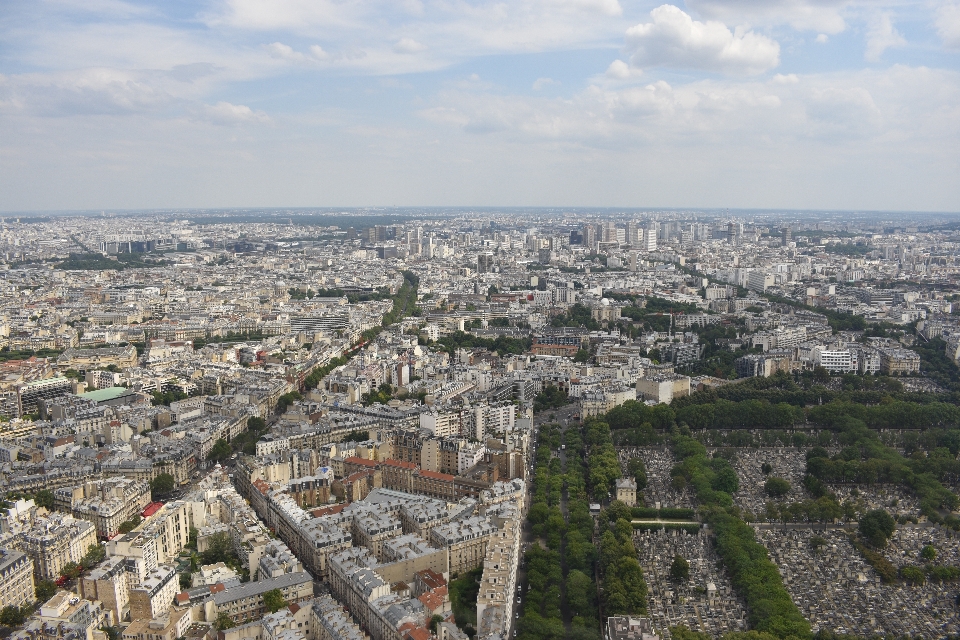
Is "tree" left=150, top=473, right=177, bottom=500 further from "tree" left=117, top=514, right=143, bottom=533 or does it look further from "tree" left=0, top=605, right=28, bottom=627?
"tree" left=0, top=605, right=28, bottom=627

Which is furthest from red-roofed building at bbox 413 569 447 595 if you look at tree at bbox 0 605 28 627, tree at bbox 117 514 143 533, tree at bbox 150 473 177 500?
tree at bbox 150 473 177 500

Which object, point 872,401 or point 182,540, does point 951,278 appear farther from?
point 182,540

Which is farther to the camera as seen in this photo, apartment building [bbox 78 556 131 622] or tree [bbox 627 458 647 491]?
tree [bbox 627 458 647 491]

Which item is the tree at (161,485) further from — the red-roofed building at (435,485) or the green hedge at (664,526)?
the green hedge at (664,526)

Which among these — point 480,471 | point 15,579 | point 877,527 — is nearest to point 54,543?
point 15,579

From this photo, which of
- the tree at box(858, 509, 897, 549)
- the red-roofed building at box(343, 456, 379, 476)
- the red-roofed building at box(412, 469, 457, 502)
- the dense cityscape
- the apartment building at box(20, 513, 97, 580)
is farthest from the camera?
the red-roofed building at box(343, 456, 379, 476)

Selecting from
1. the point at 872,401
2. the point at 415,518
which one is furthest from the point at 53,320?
the point at 872,401

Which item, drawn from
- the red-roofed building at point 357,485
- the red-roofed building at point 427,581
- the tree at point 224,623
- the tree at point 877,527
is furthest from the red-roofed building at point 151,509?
the tree at point 877,527

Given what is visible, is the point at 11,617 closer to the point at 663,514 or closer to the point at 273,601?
the point at 273,601
